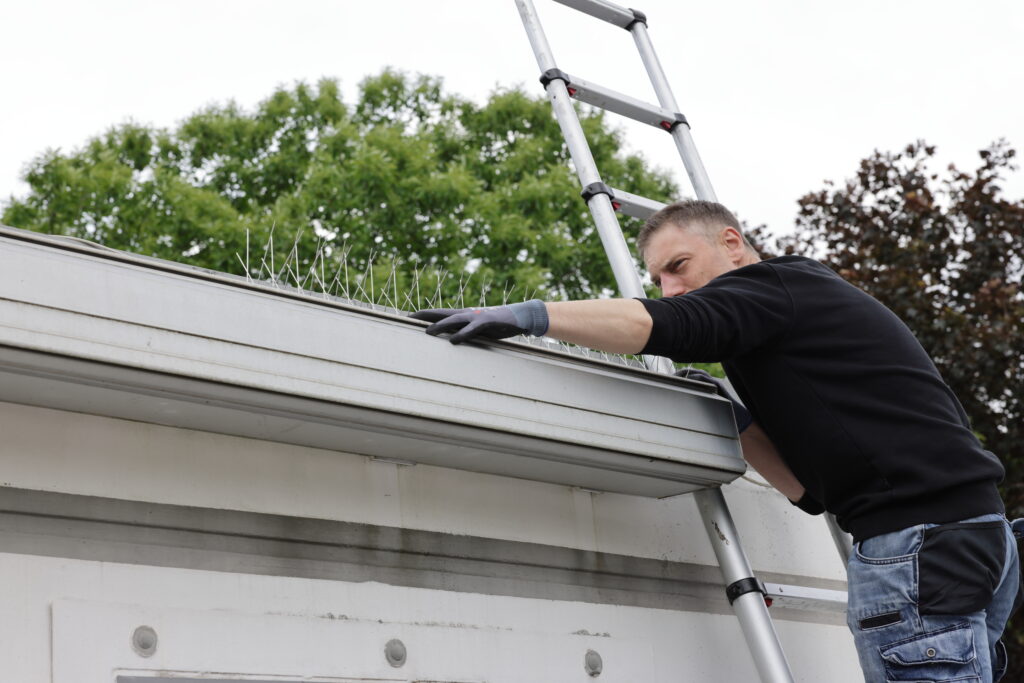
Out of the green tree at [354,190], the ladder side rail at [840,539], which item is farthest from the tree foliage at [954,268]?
the ladder side rail at [840,539]

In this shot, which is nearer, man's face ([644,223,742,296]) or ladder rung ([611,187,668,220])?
man's face ([644,223,742,296])

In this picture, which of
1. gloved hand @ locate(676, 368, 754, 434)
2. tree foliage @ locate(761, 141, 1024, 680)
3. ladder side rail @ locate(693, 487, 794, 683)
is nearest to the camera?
ladder side rail @ locate(693, 487, 794, 683)

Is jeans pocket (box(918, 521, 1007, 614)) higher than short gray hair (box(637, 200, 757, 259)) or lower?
lower

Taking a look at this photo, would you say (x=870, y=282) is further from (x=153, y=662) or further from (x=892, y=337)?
(x=153, y=662)

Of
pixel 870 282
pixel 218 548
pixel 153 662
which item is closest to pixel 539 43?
pixel 218 548

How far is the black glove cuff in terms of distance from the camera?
125 inches

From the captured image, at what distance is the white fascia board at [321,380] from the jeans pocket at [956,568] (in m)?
0.57

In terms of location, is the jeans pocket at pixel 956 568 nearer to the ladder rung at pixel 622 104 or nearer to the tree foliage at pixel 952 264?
the ladder rung at pixel 622 104

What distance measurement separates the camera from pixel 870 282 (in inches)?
507

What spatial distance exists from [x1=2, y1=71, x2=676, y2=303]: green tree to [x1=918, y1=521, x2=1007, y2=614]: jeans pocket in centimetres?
1161

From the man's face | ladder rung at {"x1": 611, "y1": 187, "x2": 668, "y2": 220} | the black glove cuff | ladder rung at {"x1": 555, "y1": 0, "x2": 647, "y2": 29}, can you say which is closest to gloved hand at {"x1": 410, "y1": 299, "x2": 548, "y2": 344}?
the man's face

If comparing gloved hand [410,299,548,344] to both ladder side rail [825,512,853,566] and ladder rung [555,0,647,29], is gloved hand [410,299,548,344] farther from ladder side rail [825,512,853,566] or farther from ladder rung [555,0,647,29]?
ladder rung [555,0,647,29]

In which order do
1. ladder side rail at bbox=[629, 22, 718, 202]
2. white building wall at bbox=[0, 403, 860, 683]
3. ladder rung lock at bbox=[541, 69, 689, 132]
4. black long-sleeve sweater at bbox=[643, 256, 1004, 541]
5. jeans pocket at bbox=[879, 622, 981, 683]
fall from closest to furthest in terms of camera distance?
white building wall at bbox=[0, 403, 860, 683] < jeans pocket at bbox=[879, 622, 981, 683] < black long-sleeve sweater at bbox=[643, 256, 1004, 541] < ladder rung lock at bbox=[541, 69, 689, 132] < ladder side rail at bbox=[629, 22, 718, 202]

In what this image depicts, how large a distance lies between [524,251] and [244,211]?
15.1 ft
